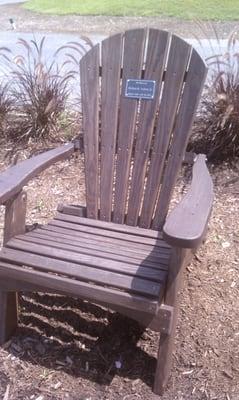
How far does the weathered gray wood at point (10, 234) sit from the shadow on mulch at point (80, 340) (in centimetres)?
9

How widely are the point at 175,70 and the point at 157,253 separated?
0.95m

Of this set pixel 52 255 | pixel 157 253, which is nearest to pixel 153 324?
pixel 157 253

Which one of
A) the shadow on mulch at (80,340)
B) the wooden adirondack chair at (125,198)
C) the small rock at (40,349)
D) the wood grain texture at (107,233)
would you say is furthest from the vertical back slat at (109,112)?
the small rock at (40,349)

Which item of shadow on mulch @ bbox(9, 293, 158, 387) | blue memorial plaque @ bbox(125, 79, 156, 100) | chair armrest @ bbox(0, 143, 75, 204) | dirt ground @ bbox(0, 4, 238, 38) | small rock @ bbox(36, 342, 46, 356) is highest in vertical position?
blue memorial plaque @ bbox(125, 79, 156, 100)

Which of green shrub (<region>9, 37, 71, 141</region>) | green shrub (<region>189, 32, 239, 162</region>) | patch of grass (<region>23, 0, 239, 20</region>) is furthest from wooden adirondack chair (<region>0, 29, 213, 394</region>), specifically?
patch of grass (<region>23, 0, 239, 20</region>)

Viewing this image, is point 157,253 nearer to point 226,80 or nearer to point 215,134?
point 215,134

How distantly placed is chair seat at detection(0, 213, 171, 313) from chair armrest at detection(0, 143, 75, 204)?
0.25 m

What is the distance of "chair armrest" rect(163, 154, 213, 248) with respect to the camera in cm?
171

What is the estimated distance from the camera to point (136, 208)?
2748 mm

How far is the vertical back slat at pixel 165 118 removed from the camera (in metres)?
2.59

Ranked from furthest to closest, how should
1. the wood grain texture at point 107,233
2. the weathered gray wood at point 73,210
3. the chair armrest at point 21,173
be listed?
1. the weathered gray wood at point 73,210
2. the wood grain texture at point 107,233
3. the chair armrest at point 21,173

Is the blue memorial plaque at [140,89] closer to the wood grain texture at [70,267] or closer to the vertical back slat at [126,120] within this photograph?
the vertical back slat at [126,120]

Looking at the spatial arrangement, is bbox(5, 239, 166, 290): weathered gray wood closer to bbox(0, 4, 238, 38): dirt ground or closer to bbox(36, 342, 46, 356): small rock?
bbox(36, 342, 46, 356): small rock

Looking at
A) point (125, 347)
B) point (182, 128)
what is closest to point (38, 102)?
point (182, 128)
